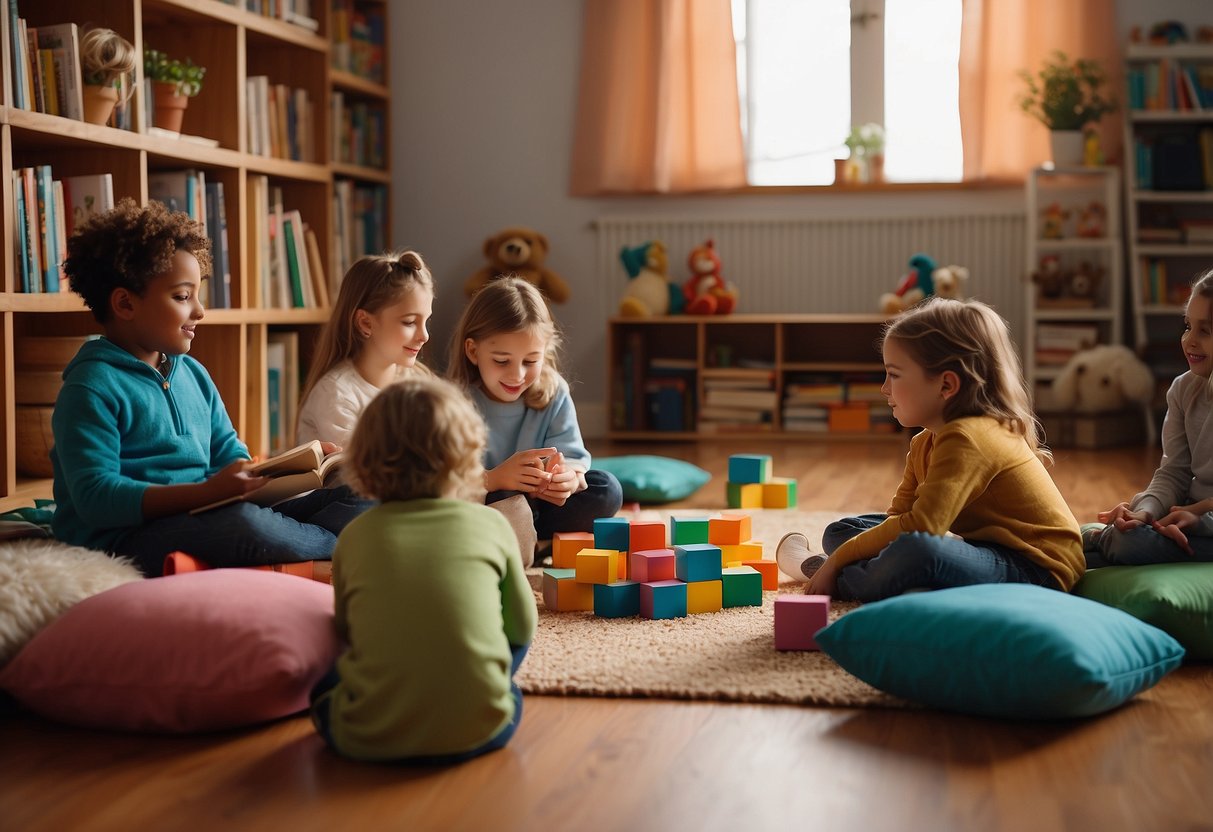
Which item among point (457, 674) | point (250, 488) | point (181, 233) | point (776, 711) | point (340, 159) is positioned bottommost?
point (776, 711)

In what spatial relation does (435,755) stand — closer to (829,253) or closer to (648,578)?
(648,578)

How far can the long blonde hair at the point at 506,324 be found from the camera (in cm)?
242

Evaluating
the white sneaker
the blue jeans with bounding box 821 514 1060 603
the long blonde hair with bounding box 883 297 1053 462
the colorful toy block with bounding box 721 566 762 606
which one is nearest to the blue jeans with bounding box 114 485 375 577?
the colorful toy block with bounding box 721 566 762 606

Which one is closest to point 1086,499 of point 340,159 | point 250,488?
point 250,488

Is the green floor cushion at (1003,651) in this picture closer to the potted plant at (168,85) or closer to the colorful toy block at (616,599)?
the colorful toy block at (616,599)

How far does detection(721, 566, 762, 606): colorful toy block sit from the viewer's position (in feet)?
6.72

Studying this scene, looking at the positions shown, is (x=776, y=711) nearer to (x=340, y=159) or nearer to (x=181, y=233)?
(x=181, y=233)

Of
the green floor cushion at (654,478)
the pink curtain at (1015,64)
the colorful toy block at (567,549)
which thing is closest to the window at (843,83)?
the pink curtain at (1015,64)

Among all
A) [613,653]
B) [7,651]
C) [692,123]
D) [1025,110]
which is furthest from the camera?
[692,123]

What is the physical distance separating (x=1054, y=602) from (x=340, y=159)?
374cm

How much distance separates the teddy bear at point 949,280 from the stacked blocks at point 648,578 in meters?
2.68

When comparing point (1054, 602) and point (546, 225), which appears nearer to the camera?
point (1054, 602)

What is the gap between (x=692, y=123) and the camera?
4957 millimetres

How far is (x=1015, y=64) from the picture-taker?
475cm
